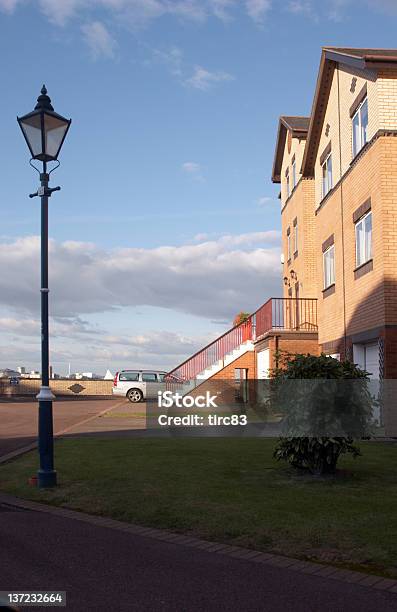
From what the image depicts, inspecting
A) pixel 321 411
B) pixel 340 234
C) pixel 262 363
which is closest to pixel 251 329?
pixel 262 363

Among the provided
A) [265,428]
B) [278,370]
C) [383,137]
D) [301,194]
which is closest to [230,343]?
[301,194]

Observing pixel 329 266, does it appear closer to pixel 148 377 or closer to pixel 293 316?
pixel 293 316

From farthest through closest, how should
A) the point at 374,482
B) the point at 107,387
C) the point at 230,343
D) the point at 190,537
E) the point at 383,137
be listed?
the point at 107,387
the point at 230,343
the point at 383,137
the point at 374,482
the point at 190,537

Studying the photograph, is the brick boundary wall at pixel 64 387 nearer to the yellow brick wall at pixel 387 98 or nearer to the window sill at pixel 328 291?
the window sill at pixel 328 291

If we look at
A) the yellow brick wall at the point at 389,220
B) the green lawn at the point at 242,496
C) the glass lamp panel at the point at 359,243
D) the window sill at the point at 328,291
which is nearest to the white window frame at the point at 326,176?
the window sill at the point at 328,291

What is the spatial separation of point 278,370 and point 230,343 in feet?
59.0

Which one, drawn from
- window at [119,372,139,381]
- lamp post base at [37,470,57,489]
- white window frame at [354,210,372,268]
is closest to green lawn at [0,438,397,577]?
lamp post base at [37,470,57,489]

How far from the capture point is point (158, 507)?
8266 millimetres

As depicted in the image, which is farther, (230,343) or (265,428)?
(230,343)

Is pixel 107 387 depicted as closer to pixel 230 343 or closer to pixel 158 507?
pixel 230 343

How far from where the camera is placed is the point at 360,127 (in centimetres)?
1959

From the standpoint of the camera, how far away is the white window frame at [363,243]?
18.3 m

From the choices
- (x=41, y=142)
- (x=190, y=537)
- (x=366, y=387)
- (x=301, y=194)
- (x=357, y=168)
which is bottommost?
(x=190, y=537)

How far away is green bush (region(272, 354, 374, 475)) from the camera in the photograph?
9836 mm
